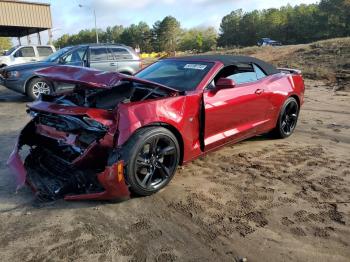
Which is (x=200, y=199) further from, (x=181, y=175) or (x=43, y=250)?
(x=43, y=250)

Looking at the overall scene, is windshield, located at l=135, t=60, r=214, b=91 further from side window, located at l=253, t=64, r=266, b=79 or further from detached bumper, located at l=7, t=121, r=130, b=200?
detached bumper, located at l=7, t=121, r=130, b=200

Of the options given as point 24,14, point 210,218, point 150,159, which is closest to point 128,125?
point 150,159

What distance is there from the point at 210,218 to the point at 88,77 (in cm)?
203

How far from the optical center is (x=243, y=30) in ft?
294

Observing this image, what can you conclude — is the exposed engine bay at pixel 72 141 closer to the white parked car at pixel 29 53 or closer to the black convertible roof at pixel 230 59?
the black convertible roof at pixel 230 59

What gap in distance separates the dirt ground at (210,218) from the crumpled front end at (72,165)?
174 mm

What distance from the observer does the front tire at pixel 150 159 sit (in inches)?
157

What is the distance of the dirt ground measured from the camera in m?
3.28

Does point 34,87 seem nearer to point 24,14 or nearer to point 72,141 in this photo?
point 72,141

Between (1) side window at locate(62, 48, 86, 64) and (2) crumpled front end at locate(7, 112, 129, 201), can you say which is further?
(1) side window at locate(62, 48, 86, 64)

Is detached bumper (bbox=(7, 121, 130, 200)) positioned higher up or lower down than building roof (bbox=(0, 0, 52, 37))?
lower down

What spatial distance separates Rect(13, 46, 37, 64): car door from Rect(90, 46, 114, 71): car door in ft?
23.7

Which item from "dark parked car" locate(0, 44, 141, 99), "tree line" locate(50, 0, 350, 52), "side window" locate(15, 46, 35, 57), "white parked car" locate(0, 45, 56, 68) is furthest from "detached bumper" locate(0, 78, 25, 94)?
"tree line" locate(50, 0, 350, 52)

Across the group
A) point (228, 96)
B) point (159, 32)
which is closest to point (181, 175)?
point (228, 96)
